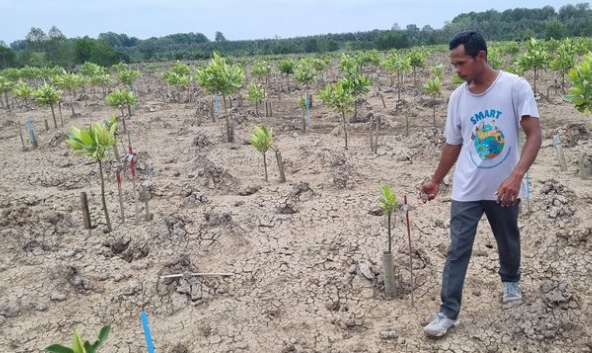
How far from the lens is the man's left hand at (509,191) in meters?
3.06

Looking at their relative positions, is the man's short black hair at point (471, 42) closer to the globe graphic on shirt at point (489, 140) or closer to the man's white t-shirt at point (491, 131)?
the man's white t-shirt at point (491, 131)

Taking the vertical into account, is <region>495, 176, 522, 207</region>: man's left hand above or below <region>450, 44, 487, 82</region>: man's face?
below

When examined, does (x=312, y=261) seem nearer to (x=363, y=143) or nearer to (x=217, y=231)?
(x=217, y=231)

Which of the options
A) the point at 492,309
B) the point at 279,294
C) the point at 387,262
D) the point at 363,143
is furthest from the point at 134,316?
the point at 363,143

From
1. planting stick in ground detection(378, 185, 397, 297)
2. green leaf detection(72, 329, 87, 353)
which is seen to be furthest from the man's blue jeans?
green leaf detection(72, 329, 87, 353)

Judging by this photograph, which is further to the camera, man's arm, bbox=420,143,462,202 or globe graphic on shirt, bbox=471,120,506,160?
man's arm, bbox=420,143,462,202

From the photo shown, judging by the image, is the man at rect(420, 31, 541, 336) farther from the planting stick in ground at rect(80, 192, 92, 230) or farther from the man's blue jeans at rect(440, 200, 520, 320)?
the planting stick in ground at rect(80, 192, 92, 230)

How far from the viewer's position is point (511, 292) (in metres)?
3.95

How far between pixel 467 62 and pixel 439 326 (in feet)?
6.49

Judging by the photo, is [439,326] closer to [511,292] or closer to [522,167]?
[511,292]

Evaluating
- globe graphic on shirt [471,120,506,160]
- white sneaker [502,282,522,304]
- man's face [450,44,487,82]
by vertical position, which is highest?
man's face [450,44,487,82]

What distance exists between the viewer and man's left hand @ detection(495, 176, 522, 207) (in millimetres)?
3059

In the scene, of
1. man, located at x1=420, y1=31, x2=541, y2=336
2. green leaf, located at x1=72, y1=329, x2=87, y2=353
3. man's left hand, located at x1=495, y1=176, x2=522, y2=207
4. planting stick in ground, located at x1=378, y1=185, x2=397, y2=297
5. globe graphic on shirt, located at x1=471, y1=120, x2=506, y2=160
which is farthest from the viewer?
planting stick in ground, located at x1=378, y1=185, x2=397, y2=297

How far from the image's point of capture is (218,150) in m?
9.88
